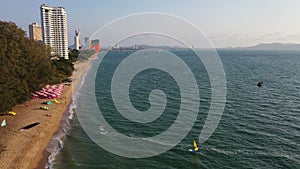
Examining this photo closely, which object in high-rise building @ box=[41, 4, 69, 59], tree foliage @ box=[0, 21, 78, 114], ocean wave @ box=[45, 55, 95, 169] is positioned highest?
high-rise building @ box=[41, 4, 69, 59]

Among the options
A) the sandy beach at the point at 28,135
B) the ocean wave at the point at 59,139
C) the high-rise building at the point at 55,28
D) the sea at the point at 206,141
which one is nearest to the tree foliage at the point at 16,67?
the sandy beach at the point at 28,135

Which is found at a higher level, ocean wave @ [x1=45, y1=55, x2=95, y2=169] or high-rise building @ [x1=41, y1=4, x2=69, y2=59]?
high-rise building @ [x1=41, y1=4, x2=69, y2=59]

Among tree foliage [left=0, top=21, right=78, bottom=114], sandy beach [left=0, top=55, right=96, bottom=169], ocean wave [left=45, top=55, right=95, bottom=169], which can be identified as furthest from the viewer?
tree foliage [left=0, top=21, right=78, bottom=114]

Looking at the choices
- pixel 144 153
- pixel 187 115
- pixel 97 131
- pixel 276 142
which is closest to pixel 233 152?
pixel 276 142

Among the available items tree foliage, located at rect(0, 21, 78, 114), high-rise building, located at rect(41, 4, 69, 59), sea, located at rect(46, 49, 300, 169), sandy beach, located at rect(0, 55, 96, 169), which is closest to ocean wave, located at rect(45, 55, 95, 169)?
Answer: sea, located at rect(46, 49, 300, 169)

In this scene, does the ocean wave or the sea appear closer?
the sea

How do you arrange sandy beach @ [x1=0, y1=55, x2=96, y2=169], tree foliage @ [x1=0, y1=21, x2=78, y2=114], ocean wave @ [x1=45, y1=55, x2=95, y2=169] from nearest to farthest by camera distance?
sandy beach @ [x1=0, y1=55, x2=96, y2=169], ocean wave @ [x1=45, y1=55, x2=95, y2=169], tree foliage @ [x1=0, y1=21, x2=78, y2=114]

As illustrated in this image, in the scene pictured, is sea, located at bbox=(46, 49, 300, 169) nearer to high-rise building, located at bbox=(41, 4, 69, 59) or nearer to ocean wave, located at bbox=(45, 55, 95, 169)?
ocean wave, located at bbox=(45, 55, 95, 169)
